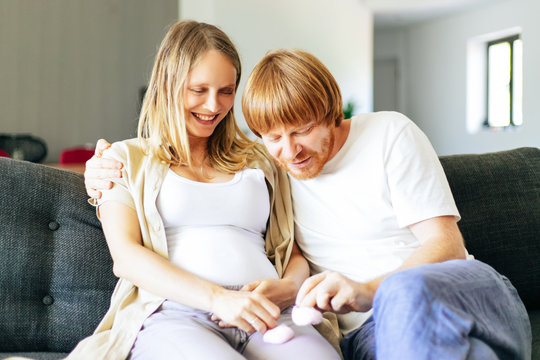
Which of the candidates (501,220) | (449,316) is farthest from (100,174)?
(501,220)

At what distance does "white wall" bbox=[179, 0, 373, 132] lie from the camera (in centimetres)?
789

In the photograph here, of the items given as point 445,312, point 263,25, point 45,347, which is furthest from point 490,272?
point 263,25

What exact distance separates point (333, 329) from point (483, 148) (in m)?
8.38

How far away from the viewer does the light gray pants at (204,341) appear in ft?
3.77

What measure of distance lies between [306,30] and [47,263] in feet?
24.7

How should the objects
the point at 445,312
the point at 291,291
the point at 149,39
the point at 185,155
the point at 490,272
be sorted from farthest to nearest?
the point at 149,39, the point at 185,155, the point at 291,291, the point at 490,272, the point at 445,312

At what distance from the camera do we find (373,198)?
1.44 metres

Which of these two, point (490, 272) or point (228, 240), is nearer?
point (490, 272)

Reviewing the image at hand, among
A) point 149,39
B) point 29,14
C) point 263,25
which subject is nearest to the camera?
point 29,14

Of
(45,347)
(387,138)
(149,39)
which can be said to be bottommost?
(45,347)

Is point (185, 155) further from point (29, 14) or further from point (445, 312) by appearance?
point (29, 14)

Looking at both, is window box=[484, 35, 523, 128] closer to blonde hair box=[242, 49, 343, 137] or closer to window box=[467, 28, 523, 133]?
window box=[467, 28, 523, 133]

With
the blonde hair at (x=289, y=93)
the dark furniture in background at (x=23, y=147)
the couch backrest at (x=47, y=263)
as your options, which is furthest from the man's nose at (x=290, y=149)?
the dark furniture in background at (x=23, y=147)

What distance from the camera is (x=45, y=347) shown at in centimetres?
151
